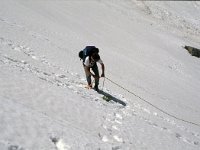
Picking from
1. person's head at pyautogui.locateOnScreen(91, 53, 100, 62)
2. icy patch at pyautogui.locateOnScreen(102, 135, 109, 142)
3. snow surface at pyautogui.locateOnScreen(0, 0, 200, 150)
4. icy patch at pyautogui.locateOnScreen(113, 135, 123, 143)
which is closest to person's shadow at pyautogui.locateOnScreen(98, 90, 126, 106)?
snow surface at pyautogui.locateOnScreen(0, 0, 200, 150)

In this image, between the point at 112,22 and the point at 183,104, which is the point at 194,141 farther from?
the point at 112,22

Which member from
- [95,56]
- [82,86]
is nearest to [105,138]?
[95,56]

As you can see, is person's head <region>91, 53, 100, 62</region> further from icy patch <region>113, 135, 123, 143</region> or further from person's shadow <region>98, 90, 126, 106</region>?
icy patch <region>113, 135, 123, 143</region>

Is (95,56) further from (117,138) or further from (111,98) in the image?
(117,138)

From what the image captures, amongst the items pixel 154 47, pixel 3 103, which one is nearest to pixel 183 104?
pixel 3 103

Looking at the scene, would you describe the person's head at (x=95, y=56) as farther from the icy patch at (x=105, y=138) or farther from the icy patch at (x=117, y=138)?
the icy patch at (x=105, y=138)

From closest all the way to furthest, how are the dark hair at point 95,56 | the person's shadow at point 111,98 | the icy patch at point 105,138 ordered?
the icy patch at point 105,138 < the dark hair at point 95,56 < the person's shadow at point 111,98

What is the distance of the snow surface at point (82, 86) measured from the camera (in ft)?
25.6

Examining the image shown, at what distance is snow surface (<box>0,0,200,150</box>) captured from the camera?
25.6 ft

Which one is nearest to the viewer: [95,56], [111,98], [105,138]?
[105,138]

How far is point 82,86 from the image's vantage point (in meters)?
13.0

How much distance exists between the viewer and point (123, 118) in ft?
35.7

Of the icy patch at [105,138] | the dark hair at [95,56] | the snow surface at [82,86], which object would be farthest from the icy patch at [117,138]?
the dark hair at [95,56]

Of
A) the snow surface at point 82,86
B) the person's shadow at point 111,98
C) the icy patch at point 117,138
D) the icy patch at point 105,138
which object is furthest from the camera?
the person's shadow at point 111,98
